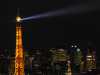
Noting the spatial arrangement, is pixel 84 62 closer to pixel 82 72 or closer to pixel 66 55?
pixel 66 55

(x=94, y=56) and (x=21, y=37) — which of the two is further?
(x=94, y=56)

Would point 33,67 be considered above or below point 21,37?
below

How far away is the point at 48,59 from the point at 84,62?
8.44 feet

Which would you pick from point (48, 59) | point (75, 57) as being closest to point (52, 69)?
point (48, 59)

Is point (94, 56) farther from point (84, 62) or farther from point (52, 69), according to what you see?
point (52, 69)

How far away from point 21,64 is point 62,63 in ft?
24.7

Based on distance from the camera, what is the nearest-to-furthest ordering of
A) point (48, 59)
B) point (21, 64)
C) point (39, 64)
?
1. point (21, 64)
2. point (39, 64)
3. point (48, 59)

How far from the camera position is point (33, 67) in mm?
21453

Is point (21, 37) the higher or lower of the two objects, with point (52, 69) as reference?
higher

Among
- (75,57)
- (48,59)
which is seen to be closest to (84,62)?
(75,57)

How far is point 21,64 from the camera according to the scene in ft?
48.6

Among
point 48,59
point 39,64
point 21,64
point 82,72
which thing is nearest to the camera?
point 21,64

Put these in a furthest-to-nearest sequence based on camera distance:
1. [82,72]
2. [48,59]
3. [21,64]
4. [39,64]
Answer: [48,59] → [39,64] → [82,72] → [21,64]

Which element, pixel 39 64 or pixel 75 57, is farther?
pixel 75 57
